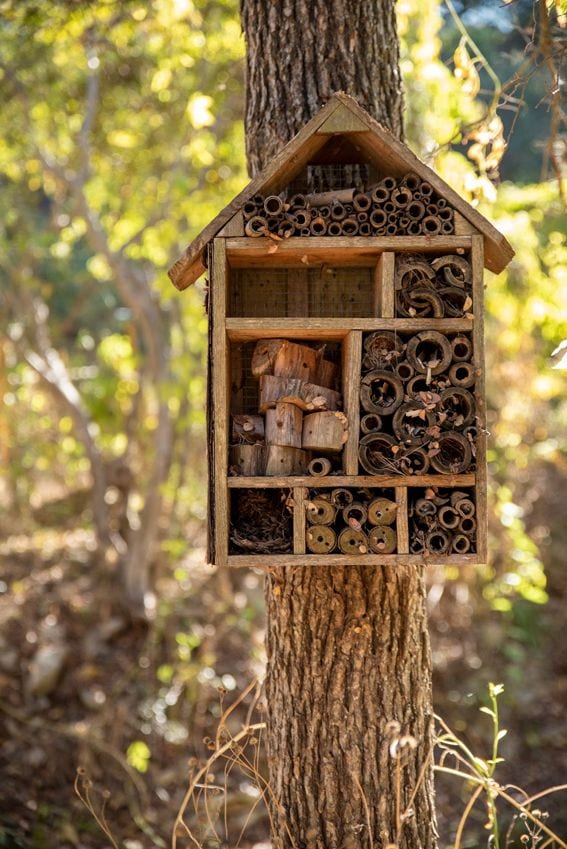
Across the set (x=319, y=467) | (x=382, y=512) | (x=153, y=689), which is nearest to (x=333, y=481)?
(x=319, y=467)

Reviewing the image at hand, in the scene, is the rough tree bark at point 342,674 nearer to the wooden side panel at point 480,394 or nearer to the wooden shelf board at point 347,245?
the wooden side panel at point 480,394

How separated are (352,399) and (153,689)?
4.53 m

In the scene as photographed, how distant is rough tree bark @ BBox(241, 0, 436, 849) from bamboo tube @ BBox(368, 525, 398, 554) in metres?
0.33

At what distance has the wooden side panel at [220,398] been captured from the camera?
8.55ft

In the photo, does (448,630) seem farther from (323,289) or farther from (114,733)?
(323,289)

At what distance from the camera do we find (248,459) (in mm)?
2742

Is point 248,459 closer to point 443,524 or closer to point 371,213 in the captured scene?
point 443,524

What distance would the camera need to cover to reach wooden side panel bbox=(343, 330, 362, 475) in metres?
2.64

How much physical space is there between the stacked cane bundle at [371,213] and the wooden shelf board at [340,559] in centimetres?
94

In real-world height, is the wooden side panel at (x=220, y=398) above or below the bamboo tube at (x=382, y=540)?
above

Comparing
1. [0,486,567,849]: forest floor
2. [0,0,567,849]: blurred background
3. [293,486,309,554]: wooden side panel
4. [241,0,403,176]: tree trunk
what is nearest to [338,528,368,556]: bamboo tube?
[293,486,309,554]: wooden side panel

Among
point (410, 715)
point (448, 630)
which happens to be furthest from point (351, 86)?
point (448, 630)

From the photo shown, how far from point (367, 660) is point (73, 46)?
558 cm

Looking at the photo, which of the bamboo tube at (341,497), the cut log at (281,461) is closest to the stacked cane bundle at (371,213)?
the cut log at (281,461)
